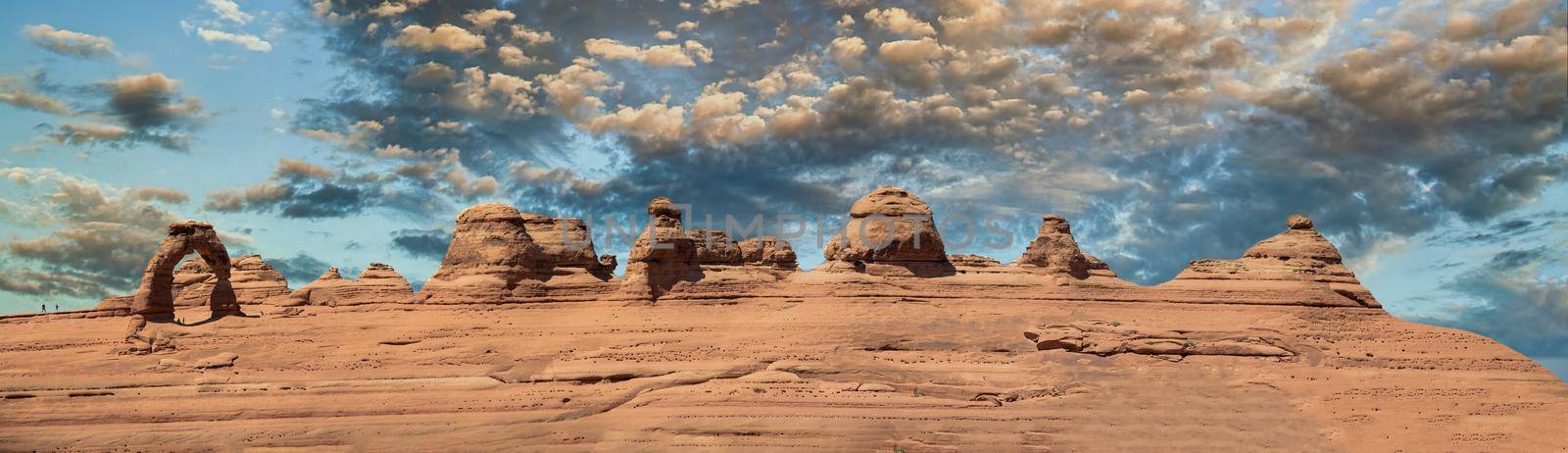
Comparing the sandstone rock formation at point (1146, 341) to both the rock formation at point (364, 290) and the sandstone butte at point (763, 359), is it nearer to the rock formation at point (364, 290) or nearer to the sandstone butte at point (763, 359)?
the sandstone butte at point (763, 359)

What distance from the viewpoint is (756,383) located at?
25.5m

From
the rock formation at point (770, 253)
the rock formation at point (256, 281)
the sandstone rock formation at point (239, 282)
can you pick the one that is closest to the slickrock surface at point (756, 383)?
the rock formation at point (770, 253)

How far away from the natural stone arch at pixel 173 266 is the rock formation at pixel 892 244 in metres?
19.9

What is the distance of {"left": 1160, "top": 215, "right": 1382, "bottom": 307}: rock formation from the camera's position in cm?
3238

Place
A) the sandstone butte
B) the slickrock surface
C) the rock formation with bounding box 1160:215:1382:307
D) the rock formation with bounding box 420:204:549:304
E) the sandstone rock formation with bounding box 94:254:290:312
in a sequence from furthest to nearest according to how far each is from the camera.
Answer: the sandstone rock formation with bounding box 94:254:290:312 → the rock formation with bounding box 1160:215:1382:307 → the rock formation with bounding box 420:204:549:304 → the sandstone butte → the slickrock surface

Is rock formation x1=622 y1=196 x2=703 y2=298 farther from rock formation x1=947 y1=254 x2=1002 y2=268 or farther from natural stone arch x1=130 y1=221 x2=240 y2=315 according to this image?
natural stone arch x1=130 y1=221 x2=240 y2=315

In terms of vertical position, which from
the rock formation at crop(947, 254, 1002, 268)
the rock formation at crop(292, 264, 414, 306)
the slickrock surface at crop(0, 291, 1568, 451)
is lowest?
the slickrock surface at crop(0, 291, 1568, 451)

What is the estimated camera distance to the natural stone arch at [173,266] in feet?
95.9

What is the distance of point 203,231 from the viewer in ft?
101

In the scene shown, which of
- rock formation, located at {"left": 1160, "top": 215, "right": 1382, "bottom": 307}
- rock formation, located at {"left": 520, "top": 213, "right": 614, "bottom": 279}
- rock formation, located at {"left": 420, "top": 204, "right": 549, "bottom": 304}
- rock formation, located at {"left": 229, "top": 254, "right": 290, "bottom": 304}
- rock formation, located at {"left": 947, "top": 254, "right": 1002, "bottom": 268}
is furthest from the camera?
rock formation, located at {"left": 229, "top": 254, "right": 290, "bottom": 304}

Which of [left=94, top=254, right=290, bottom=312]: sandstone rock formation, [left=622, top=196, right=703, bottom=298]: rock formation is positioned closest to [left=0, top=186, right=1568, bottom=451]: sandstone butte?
[left=622, top=196, right=703, bottom=298]: rock formation

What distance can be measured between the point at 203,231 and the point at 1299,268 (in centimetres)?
3836

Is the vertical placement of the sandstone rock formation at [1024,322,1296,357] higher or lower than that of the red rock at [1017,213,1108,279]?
lower

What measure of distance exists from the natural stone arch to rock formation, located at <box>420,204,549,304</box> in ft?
23.1
